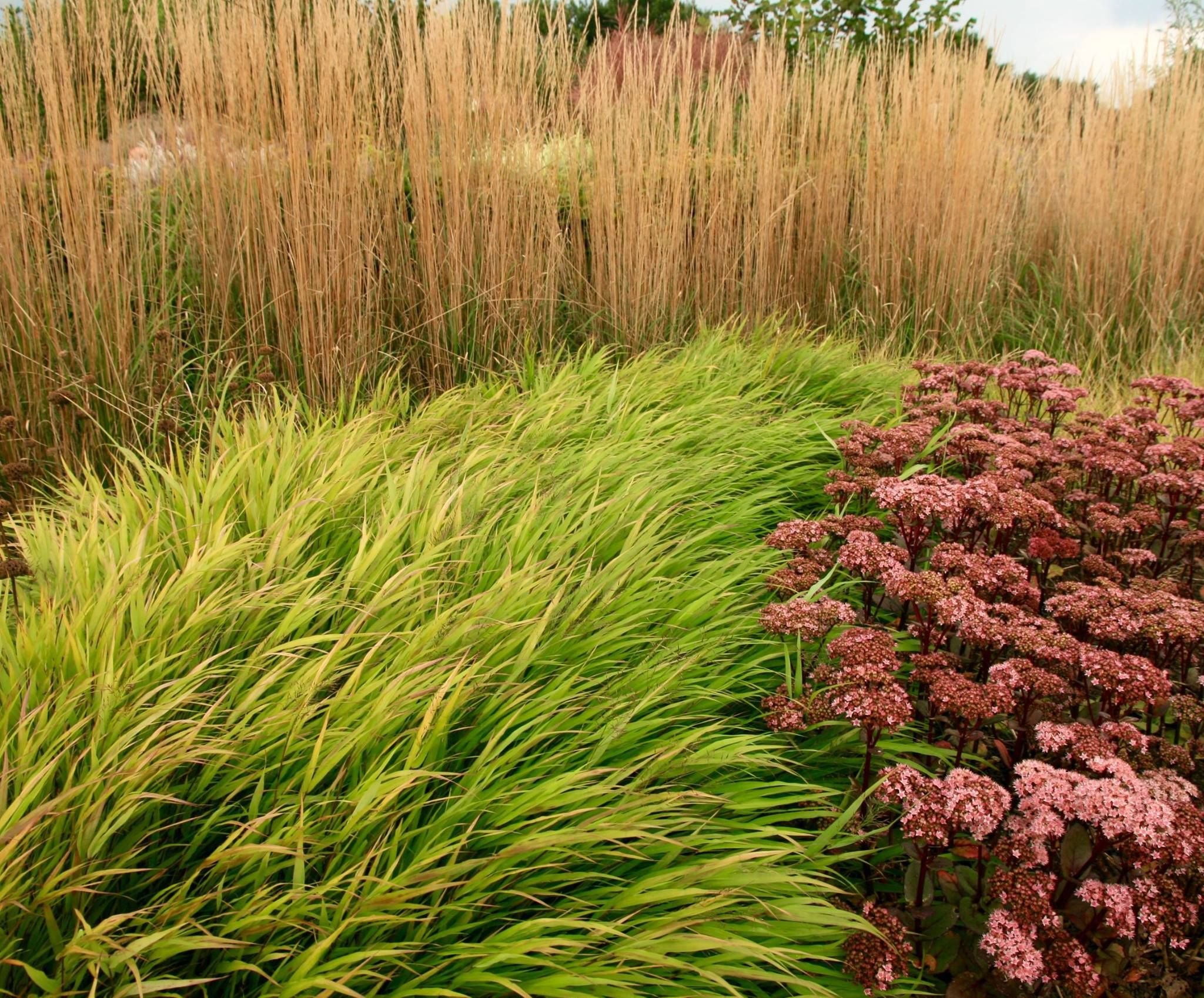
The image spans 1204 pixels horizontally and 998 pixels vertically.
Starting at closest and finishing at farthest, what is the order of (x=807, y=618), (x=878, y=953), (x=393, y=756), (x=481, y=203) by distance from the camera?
(x=878, y=953), (x=393, y=756), (x=807, y=618), (x=481, y=203)

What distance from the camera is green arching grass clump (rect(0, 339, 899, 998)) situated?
1175 millimetres

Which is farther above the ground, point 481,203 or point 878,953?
point 481,203

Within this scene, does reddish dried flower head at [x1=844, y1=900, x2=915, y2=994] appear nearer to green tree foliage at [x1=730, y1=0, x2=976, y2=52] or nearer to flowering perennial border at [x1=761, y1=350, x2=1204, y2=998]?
flowering perennial border at [x1=761, y1=350, x2=1204, y2=998]

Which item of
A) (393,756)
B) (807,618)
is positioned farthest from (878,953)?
(393,756)

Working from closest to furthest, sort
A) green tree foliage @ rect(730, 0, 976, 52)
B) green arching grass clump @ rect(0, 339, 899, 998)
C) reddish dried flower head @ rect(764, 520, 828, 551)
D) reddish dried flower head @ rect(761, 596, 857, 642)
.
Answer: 1. green arching grass clump @ rect(0, 339, 899, 998)
2. reddish dried flower head @ rect(761, 596, 857, 642)
3. reddish dried flower head @ rect(764, 520, 828, 551)
4. green tree foliage @ rect(730, 0, 976, 52)

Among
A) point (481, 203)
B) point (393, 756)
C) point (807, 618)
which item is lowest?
point (393, 756)

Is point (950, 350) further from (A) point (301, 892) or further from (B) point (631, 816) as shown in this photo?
(A) point (301, 892)

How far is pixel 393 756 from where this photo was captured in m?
1.45

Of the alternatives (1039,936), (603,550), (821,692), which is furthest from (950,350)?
(1039,936)

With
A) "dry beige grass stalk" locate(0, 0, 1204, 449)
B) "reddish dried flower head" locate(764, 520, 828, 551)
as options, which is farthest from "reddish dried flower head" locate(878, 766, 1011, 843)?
"dry beige grass stalk" locate(0, 0, 1204, 449)

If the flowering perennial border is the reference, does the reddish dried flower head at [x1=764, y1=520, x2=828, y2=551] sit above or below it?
above

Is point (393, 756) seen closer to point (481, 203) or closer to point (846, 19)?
point (481, 203)

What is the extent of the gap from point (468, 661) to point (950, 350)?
4.23m

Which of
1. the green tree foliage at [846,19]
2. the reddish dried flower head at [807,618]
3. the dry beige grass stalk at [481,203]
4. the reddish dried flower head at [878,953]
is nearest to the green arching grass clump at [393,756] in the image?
the reddish dried flower head at [878,953]
